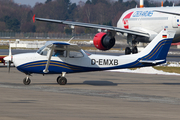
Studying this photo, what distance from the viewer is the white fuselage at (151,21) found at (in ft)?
113

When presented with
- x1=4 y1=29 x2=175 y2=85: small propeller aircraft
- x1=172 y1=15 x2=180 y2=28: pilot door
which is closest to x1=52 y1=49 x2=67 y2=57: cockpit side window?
x1=4 y1=29 x2=175 y2=85: small propeller aircraft

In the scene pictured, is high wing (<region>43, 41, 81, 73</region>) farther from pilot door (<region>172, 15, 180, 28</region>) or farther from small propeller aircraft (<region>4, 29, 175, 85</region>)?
pilot door (<region>172, 15, 180, 28</region>)

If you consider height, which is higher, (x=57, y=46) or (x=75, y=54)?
(x=57, y=46)

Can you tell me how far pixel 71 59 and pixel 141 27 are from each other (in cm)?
1995

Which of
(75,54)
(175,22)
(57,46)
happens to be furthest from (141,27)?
(57,46)

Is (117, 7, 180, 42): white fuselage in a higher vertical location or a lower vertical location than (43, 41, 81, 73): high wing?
higher

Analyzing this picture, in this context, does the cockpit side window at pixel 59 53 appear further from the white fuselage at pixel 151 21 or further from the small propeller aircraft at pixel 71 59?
the white fuselage at pixel 151 21

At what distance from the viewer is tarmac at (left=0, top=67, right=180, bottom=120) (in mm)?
11078

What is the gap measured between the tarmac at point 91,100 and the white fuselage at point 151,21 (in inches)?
561

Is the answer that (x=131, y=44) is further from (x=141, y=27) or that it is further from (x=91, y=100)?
(x=91, y=100)

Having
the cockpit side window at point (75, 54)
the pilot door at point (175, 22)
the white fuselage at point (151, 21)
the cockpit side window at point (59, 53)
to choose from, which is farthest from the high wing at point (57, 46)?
the pilot door at point (175, 22)

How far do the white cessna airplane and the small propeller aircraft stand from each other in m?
15.2

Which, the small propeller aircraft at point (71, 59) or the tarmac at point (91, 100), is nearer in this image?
the tarmac at point (91, 100)

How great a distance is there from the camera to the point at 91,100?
1409 centimetres
